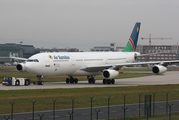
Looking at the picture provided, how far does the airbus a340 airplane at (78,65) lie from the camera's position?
47.9 metres

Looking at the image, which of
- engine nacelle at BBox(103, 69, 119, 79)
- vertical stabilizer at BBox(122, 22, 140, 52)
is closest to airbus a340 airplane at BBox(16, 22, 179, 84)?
engine nacelle at BBox(103, 69, 119, 79)

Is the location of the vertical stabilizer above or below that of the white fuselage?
above

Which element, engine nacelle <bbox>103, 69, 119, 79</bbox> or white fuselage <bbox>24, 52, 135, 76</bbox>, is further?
engine nacelle <bbox>103, 69, 119, 79</bbox>

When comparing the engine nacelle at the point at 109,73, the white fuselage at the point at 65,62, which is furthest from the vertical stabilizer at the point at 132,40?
the engine nacelle at the point at 109,73

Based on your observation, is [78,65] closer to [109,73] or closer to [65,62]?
[65,62]

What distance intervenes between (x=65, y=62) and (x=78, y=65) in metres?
3.45

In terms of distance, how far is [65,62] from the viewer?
51188 mm

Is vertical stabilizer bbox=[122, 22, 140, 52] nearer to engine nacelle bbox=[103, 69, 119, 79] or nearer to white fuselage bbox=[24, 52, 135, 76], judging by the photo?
white fuselage bbox=[24, 52, 135, 76]

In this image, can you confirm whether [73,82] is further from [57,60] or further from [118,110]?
[118,110]

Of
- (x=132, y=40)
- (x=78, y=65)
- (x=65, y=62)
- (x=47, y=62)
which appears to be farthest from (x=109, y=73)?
(x=132, y=40)

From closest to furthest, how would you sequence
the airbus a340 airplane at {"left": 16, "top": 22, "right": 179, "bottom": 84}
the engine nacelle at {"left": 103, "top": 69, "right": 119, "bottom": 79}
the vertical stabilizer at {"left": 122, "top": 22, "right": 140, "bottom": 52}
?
the airbus a340 airplane at {"left": 16, "top": 22, "right": 179, "bottom": 84} → the engine nacelle at {"left": 103, "top": 69, "right": 119, "bottom": 79} → the vertical stabilizer at {"left": 122, "top": 22, "right": 140, "bottom": 52}

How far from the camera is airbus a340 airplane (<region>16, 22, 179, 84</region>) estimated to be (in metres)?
47.9

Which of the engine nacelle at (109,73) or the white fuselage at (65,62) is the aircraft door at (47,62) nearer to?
the white fuselage at (65,62)

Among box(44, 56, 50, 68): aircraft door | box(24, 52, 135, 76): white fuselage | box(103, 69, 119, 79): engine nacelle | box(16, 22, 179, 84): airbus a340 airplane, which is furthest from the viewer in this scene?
box(103, 69, 119, 79): engine nacelle
